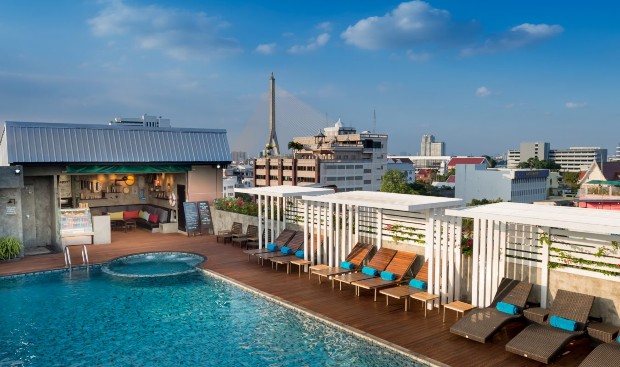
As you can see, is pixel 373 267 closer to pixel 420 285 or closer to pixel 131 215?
pixel 420 285

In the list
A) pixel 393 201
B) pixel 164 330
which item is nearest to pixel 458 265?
pixel 393 201

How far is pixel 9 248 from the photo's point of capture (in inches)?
607

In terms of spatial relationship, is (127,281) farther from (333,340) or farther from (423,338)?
(423,338)

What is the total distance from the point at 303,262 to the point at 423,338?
5.41 meters

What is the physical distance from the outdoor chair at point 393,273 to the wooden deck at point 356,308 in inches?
15.3

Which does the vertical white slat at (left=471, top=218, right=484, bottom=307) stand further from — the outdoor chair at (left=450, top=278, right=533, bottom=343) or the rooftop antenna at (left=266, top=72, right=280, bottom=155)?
the rooftop antenna at (left=266, top=72, right=280, bottom=155)

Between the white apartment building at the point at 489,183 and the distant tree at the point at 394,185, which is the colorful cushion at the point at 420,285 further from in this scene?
the white apartment building at the point at 489,183

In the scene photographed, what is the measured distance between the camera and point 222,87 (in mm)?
48062

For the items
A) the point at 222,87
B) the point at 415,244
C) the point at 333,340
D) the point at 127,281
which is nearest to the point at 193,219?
the point at 127,281

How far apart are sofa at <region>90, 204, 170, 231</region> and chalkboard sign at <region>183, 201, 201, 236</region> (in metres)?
1.73

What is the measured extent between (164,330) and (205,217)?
37.9 feet

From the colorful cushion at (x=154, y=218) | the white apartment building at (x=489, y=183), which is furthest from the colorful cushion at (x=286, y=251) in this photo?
the white apartment building at (x=489, y=183)

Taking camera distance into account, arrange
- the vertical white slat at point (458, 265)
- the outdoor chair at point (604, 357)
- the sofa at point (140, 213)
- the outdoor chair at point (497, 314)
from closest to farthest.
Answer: the outdoor chair at point (604, 357)
the outdoor chair at point (497, 314)
the vertical white slat at point (458, 265)
the sofa at point (140, 213)

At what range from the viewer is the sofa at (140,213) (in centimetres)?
2158
